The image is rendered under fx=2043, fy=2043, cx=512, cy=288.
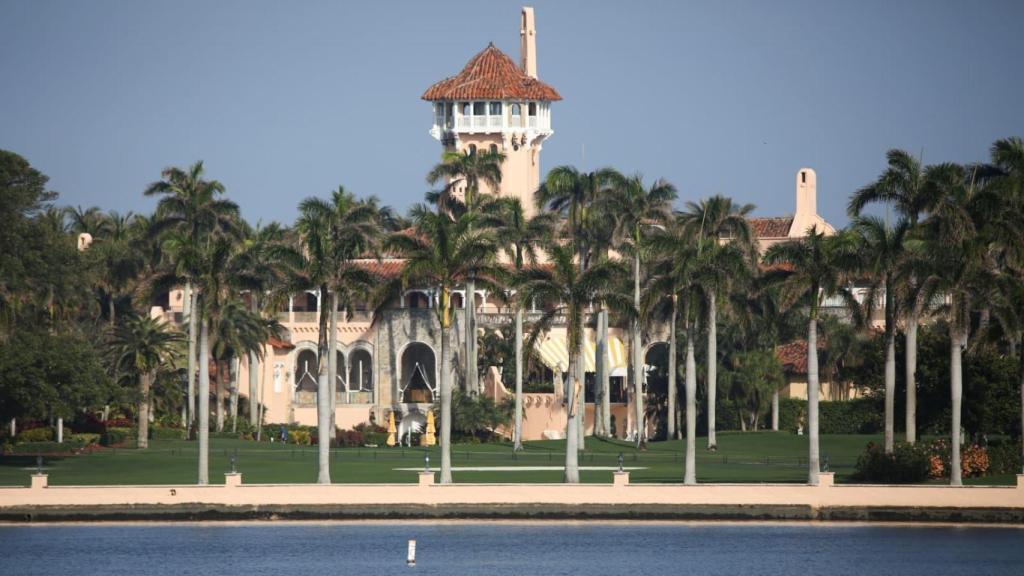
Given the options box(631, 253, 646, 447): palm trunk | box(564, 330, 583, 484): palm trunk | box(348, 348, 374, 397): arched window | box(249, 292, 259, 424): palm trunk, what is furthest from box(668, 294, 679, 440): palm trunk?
box(564, 330, 583, 484): palm trunk

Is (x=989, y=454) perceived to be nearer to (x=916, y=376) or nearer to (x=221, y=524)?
(x=916, y=376)

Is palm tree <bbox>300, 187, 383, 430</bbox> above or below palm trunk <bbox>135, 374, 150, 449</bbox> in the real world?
above

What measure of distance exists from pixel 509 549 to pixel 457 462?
74.5 ft

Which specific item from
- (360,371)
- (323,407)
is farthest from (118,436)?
(323,407)

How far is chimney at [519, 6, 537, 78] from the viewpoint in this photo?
13188 centimetres

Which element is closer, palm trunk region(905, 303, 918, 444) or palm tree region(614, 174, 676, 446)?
palm trunk region(905, 303, 918, 444)

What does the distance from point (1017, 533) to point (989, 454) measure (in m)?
8.94

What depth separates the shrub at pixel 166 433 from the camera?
3846 inches

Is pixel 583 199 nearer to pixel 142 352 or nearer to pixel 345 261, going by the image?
pixel 142 352

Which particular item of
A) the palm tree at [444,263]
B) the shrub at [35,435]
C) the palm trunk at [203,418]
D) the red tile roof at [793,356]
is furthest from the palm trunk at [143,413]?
the red tile roof at [793,356]

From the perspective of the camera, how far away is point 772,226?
12375 centimetres

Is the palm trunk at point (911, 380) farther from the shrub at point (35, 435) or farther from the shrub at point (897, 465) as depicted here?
the shrub at point (35, 435)

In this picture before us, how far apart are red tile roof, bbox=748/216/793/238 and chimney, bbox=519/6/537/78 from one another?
18127 mm

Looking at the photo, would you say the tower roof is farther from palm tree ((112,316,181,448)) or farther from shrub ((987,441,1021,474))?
shrub ((987,441,1021,474))
